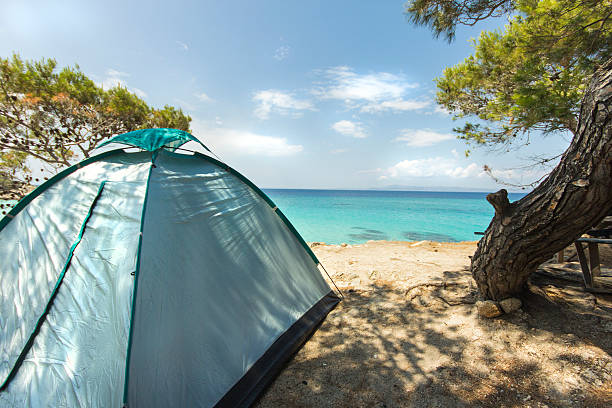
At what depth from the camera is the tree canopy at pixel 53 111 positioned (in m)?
7.57

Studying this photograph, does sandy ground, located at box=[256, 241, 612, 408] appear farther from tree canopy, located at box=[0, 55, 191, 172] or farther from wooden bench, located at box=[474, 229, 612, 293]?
tree canopy, located at box=[0, 55, 191, 172]

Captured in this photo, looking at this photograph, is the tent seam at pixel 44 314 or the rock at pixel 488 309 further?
the rock at pixel 488 309

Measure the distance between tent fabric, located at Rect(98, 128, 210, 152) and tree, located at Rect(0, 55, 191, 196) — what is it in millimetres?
7982

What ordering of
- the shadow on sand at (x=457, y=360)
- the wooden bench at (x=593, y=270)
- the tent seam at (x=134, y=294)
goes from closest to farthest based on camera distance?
1. the tent seam at (x=134, y=294)
2. the shadow on sand at (x=457, y=360)
3. the wooden bench at (x=593, y=270)

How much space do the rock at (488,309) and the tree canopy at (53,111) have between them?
38.4ft

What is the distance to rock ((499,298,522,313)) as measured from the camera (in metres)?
2.96

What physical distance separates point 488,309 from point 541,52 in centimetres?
490

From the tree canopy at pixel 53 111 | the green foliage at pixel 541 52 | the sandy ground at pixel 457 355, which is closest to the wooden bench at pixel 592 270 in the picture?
the sandy ground at pixel 457 355

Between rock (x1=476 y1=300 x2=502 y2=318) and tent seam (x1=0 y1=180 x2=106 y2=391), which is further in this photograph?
rock (x1=476 y1=300 x2=502 y2=318)

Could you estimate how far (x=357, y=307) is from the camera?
3838mm

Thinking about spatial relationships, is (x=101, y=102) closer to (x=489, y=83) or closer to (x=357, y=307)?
(x=357, y=307)

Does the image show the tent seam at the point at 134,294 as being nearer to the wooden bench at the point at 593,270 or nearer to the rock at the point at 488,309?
the rock at the point at 488,309

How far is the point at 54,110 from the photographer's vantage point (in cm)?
820

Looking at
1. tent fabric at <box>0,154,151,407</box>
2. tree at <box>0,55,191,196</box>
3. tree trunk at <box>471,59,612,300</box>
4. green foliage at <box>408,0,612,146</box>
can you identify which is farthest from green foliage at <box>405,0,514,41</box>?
tree at <box>0,55,191,196</box>
